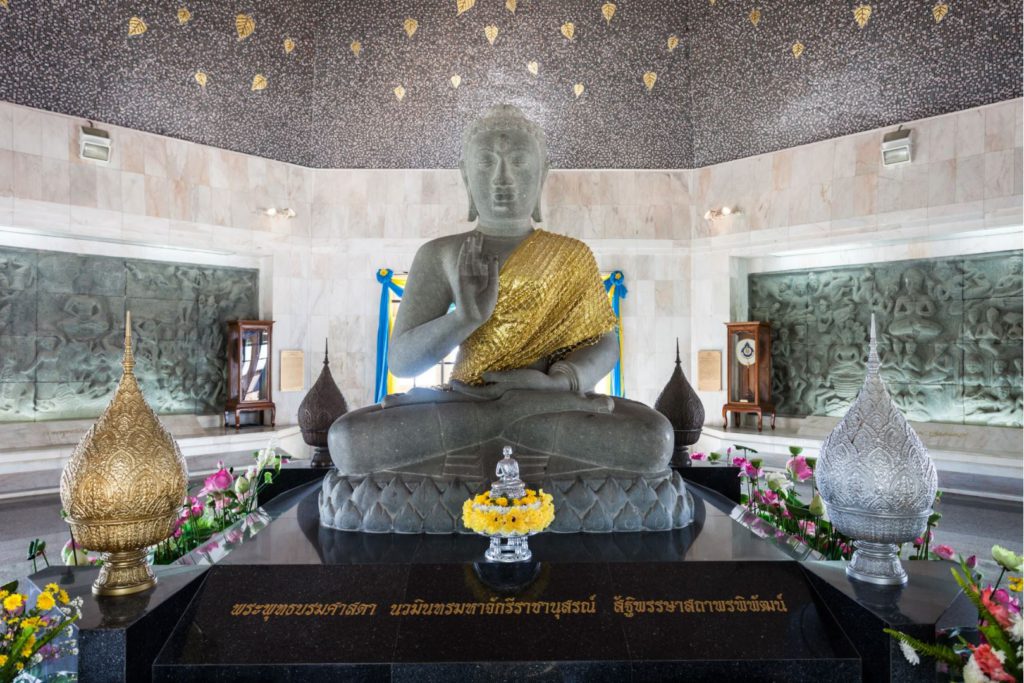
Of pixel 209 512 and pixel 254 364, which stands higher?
pixel 254 364

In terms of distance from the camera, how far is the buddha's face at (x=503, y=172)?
3.09 m

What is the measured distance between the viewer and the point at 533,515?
2010mm

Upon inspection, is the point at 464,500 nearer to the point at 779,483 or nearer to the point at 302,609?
the point at 302,609

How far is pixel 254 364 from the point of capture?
798 centimetres

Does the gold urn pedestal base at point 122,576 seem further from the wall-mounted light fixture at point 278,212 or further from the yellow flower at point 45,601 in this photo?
the wall-mounted light fixture at point 278,212

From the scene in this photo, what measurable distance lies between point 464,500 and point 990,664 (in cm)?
155

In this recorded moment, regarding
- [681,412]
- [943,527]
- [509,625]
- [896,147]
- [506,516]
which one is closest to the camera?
[509,625]

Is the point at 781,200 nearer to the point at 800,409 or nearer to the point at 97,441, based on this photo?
the point at 800,409

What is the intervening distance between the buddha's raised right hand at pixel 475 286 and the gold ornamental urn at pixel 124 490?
3.92 feet

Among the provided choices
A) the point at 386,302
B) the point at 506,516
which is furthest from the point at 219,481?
the point at 386,302

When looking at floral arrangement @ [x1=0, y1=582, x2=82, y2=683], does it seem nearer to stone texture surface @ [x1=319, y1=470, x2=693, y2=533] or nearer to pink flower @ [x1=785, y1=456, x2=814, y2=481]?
stone texture surface @ [x1=319, y1=470, x2=693, y2=533]

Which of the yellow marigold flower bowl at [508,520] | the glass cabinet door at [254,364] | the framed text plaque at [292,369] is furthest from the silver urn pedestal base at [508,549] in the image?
the framed text plaque at [292,369]

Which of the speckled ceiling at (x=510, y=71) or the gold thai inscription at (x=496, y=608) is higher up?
the speckled ceiling at (x=510, y=71)

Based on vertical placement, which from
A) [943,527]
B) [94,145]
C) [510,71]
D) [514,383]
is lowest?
[943,527]
